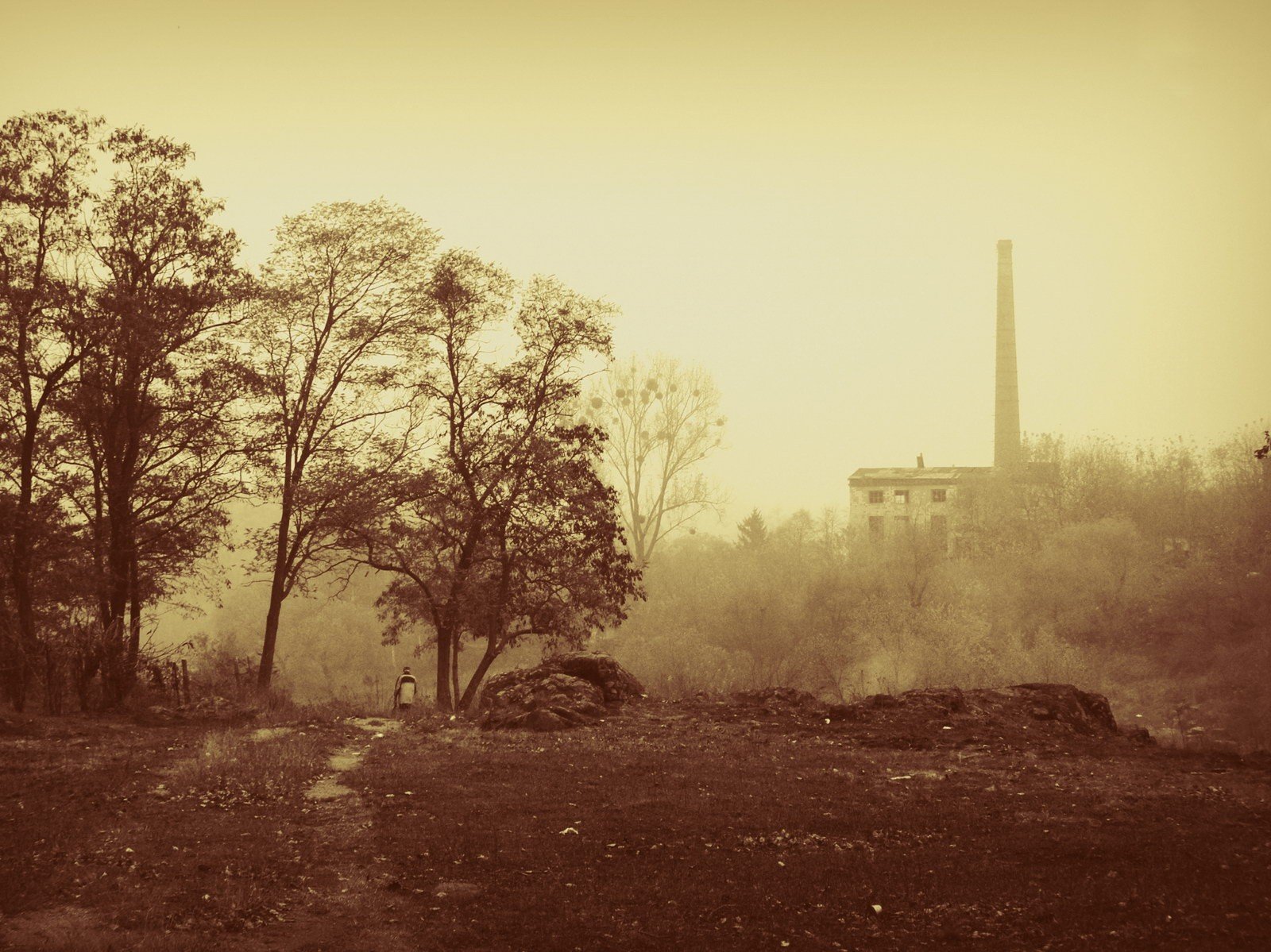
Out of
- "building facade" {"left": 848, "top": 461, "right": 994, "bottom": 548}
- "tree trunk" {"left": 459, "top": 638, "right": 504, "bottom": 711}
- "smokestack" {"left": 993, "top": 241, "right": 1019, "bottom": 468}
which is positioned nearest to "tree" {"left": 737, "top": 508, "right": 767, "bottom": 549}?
"building facade" {"left": 848, "top": 461, "right": 994, "bottom": 548}

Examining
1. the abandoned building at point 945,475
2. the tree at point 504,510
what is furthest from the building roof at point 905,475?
the tree at point 504,510

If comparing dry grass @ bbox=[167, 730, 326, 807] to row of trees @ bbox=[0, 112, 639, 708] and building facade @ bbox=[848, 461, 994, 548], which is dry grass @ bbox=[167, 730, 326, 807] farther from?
building facade @ bbox=[848, 461, 994, 548]

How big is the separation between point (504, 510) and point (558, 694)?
845 cm

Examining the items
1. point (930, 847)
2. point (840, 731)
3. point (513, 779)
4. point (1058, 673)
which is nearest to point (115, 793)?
point (513, 779)

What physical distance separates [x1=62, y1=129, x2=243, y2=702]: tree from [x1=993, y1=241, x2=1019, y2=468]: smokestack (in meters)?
67.0

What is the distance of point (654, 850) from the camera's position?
42.0 ft

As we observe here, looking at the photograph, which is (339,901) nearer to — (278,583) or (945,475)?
(278,583)

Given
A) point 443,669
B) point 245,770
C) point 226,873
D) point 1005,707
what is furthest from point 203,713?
point 1005,707

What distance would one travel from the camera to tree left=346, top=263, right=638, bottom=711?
3131 centimetres

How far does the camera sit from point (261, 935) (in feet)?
32.5

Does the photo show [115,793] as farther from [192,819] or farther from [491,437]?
[491,437]

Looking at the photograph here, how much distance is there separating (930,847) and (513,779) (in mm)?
6813

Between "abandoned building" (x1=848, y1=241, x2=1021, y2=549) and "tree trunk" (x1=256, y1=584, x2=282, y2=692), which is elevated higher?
"abandoned building" (x1=848, y1=241, x2=1021, y2=549)

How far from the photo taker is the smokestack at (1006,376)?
8744cm
